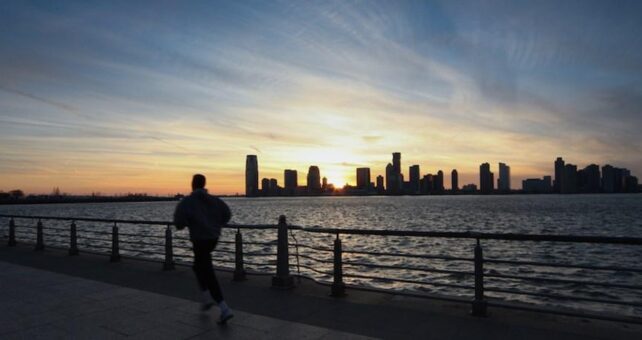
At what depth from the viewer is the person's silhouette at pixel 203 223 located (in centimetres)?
676

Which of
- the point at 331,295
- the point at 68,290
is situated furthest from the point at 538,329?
the point at 68,290

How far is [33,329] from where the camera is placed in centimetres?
625

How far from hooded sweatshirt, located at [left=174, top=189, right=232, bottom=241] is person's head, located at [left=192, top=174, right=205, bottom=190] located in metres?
0.07

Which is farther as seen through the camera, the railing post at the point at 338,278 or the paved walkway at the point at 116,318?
the railing post at the point at 338,278

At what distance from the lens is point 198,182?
6.94 m

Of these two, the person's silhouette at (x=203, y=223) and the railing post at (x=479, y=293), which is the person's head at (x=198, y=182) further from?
the railing post at (x=479, y=293)

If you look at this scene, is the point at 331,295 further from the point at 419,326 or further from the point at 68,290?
the point at 68,290

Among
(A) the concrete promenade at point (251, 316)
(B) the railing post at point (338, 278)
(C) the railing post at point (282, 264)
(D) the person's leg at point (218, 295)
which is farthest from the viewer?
(C) the railing post at point (282, 264)

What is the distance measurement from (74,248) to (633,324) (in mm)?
13761

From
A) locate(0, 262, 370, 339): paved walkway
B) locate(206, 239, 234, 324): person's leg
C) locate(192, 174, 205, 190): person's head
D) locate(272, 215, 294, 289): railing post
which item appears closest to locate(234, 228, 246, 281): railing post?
locate(272, 215, 294, 289): railing post

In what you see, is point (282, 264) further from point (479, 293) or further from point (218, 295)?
point (479, 293)

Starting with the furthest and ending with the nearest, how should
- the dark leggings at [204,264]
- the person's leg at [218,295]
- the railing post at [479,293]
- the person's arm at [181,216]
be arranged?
1. the dark leggings at [204,264]
2. the person's arm at [181,216]
3. the railing post at [479,293]
4. the person's leg at [218,295]

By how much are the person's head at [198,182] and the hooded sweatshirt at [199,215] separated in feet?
0.24

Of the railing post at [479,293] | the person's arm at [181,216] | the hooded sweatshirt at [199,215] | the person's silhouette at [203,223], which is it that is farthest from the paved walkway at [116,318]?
the railing post at [479,293]
